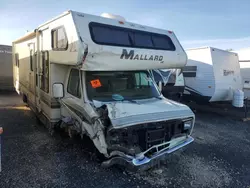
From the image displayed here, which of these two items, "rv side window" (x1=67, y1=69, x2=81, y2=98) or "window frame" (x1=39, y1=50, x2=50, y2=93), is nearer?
"rv side window" (x1=67, y1=69, x2=81, y2=98)

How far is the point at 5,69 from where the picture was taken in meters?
12.8

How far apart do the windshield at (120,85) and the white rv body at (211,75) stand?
4.35m

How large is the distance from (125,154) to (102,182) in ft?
2.29

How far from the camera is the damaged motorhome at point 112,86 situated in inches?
135

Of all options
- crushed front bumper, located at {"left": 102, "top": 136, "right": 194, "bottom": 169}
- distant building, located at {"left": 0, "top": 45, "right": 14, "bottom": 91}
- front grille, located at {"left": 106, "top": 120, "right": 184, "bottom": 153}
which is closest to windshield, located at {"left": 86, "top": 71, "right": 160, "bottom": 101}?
front grille, located at {"left": 106, "top": 120, "right": 184, "bottom": 153}

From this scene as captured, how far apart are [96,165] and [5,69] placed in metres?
11.3

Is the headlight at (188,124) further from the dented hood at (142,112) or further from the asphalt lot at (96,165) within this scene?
the asphalt lot at (96,165)

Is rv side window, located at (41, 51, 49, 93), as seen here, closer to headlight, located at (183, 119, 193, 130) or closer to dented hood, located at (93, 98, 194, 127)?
dented hood, located at (93, 98, 194, 127)

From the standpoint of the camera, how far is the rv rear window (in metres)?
3.95

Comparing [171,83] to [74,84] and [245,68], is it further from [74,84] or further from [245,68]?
[245,68]

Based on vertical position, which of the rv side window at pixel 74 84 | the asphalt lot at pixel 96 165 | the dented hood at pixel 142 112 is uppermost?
the rv side window at pixel 74 84

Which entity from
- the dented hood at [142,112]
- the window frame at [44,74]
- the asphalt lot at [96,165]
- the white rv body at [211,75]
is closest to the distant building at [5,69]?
the asphalt lot at [96,165]

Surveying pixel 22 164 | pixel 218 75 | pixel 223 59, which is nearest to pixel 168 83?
pixel 218 75

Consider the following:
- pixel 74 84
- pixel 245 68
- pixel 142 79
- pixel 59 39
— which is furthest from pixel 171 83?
pixel 59 39
